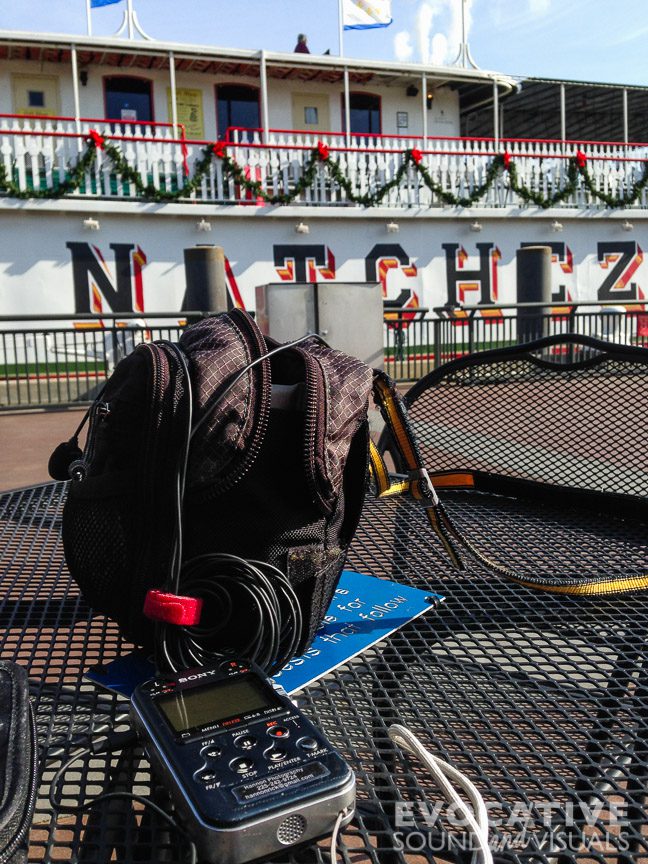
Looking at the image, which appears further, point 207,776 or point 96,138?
point 96,138

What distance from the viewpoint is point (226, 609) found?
1006 millimetres

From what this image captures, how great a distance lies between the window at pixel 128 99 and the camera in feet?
55.8

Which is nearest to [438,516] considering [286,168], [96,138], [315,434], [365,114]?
[315,434]

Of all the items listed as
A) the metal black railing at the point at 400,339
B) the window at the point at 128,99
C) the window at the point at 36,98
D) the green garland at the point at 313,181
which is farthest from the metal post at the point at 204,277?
the window at the point at 128,99

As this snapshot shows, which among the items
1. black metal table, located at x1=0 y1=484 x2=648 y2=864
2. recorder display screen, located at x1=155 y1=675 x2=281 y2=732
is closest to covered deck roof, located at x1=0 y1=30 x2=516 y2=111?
black metal table, located at x1=0 y1=484 x2=648 y2=864

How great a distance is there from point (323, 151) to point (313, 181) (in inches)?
23.6

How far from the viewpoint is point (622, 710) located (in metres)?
0.96

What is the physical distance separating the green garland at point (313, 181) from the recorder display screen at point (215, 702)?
14.0 meters

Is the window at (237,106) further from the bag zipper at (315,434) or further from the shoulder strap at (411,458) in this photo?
the bag zipper at (315,434)

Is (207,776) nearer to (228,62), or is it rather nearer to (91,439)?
(91,439)

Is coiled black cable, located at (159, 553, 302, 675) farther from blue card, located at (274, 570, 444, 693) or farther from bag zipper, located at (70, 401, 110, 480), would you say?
bag zipper, located at (70, 401, 110, 480)

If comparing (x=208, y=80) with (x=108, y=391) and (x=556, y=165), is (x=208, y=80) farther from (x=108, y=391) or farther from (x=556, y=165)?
(x=108, y=391)

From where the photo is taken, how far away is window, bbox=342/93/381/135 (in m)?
19.0

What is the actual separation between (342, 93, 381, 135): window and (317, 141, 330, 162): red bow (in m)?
4.57
